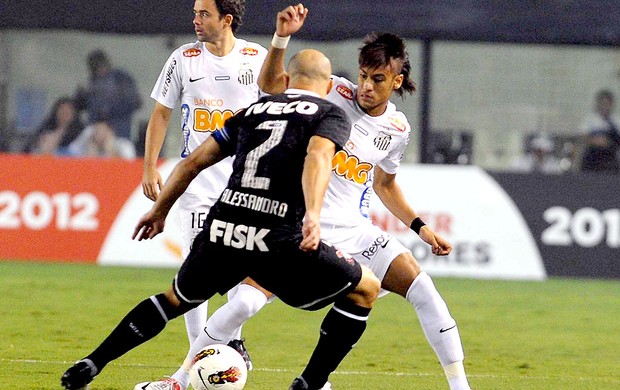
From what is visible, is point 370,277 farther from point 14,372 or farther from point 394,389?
point 14,372

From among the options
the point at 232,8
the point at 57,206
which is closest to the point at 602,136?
the point at 57,206

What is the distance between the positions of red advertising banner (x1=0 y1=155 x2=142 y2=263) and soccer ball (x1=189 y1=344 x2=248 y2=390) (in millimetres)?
8481

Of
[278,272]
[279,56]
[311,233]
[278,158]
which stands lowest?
[278,272]

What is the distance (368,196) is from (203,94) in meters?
1.27

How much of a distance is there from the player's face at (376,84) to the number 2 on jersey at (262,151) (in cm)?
101

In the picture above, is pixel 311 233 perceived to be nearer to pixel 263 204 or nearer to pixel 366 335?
pixel 263 204

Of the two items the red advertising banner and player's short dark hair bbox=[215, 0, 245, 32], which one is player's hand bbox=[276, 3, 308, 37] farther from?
the red advertising banner

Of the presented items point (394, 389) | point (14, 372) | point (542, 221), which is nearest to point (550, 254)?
point (542, 221)

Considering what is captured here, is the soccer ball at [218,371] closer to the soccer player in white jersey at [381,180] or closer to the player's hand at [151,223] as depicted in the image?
the soccer player in white jersey at [381,180]

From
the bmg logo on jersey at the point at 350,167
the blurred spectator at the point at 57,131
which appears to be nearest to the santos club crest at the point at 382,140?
the bmg logo on jersey at the point at 350,167

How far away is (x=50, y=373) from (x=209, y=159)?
2235 mm

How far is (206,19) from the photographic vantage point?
305 inches

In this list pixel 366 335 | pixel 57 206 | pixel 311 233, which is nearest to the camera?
pixel 311 233

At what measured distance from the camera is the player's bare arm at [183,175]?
6.24 meters
